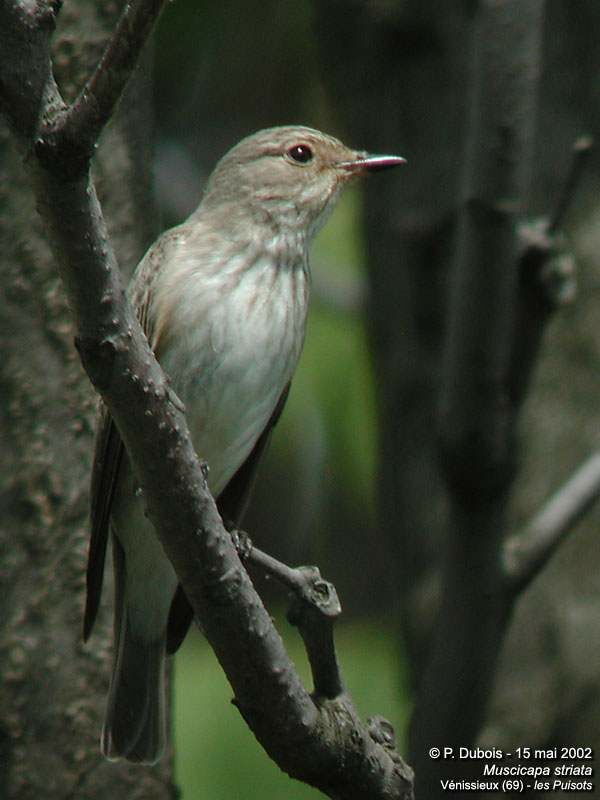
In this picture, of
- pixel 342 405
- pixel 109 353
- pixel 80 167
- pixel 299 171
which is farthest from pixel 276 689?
pixel 342 405

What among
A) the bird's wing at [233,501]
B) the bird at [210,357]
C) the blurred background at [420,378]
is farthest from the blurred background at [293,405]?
the bird's wing at [233,501]

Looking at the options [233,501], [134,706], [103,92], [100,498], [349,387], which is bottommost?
[349,387]

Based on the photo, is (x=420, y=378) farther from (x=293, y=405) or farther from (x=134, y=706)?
(x=134, y=706)

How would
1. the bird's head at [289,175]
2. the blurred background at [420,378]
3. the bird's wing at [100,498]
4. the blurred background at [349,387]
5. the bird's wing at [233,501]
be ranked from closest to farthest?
the bird's wing at [100,498]
the blurred background at [349,387]
the bird's wing at [233,501]
the bird's head at [289,175]
the blurred background at [420,378]

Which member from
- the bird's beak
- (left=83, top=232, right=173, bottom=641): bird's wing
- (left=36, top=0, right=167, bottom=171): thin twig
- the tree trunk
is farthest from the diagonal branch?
the bird's beak

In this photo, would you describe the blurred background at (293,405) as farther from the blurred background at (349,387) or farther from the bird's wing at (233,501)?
the bird's wing at (233,501)

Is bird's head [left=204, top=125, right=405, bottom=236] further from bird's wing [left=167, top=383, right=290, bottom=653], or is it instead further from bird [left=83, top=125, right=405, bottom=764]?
bird's wing [left=167, top=383, right=290, bottom=653]

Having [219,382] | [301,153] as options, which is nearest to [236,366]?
[219,382]

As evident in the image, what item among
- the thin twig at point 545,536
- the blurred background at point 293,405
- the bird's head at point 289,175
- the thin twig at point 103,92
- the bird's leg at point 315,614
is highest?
the thin twig at point 103,92
